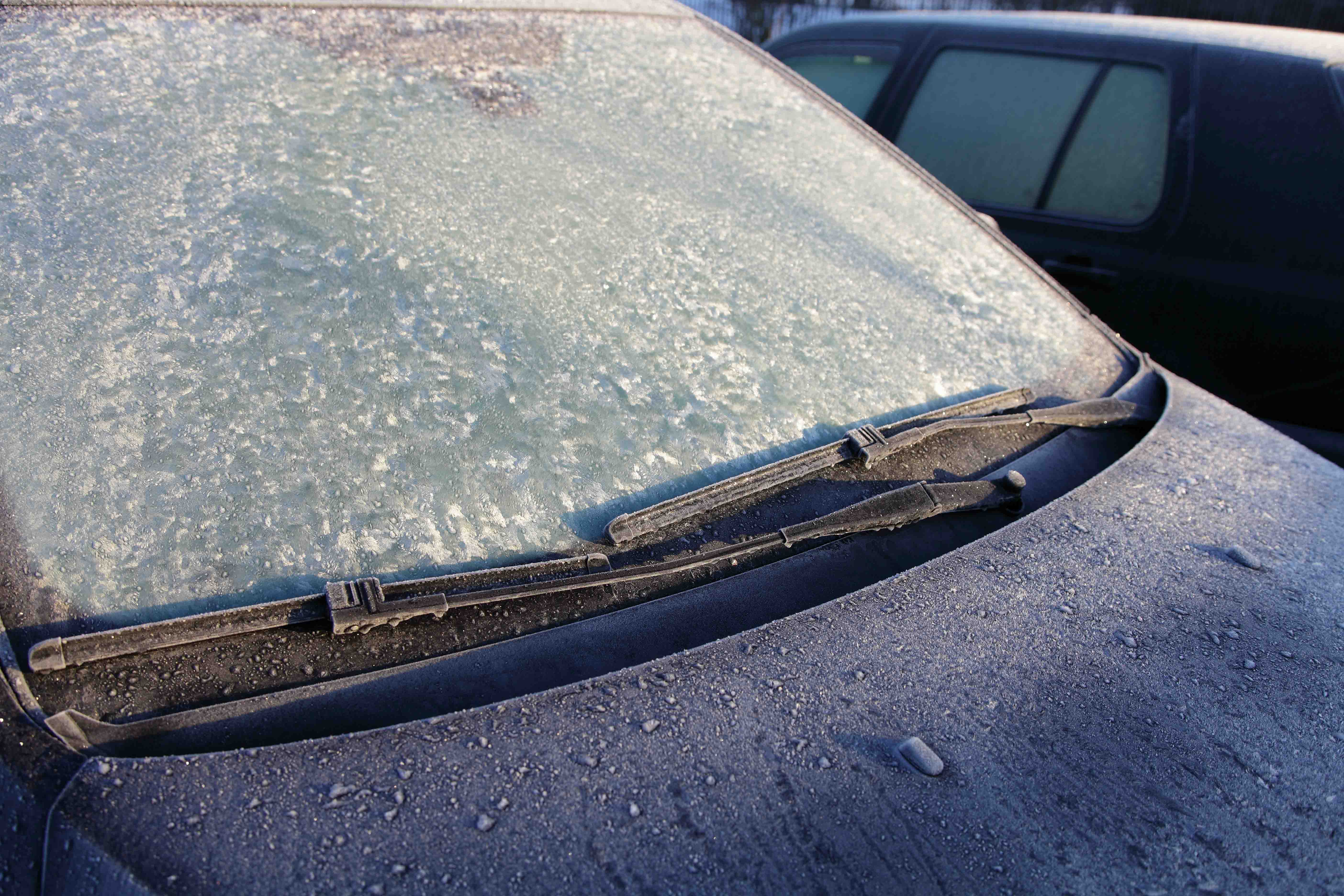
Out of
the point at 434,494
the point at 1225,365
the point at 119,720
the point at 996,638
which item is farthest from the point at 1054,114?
the point at 119,720

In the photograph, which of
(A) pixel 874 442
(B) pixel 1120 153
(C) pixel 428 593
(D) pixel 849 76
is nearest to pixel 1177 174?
(B) pixel 1120 153

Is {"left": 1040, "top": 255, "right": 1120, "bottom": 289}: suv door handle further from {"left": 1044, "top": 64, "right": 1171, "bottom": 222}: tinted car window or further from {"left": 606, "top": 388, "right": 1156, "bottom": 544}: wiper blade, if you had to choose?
{"left": 606, "top": 388, "right": 1156, "bottom": 544}: wiper blade

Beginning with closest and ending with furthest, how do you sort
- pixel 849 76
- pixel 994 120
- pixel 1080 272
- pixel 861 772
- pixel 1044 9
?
pixel 861 772 < pixel 1080 272 < pixel 994 120 < pixel 849 76 < pixel 1044 9

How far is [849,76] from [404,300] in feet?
9.95

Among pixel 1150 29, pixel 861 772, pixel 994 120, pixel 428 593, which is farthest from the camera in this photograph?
pixel 994 120

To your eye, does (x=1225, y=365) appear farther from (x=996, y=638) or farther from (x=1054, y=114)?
(x=996, y=638)

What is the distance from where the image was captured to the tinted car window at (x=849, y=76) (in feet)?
12.1

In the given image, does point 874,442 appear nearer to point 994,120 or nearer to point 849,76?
point 994,120

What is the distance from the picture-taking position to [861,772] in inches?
38.4

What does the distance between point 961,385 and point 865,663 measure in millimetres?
669

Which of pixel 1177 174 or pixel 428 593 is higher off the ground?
pixel 428 593

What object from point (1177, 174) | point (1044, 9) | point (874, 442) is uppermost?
point (874, 442)

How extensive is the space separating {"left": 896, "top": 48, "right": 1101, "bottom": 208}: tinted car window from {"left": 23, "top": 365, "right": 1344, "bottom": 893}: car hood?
228cm

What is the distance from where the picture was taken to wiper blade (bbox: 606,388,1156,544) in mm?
1225
